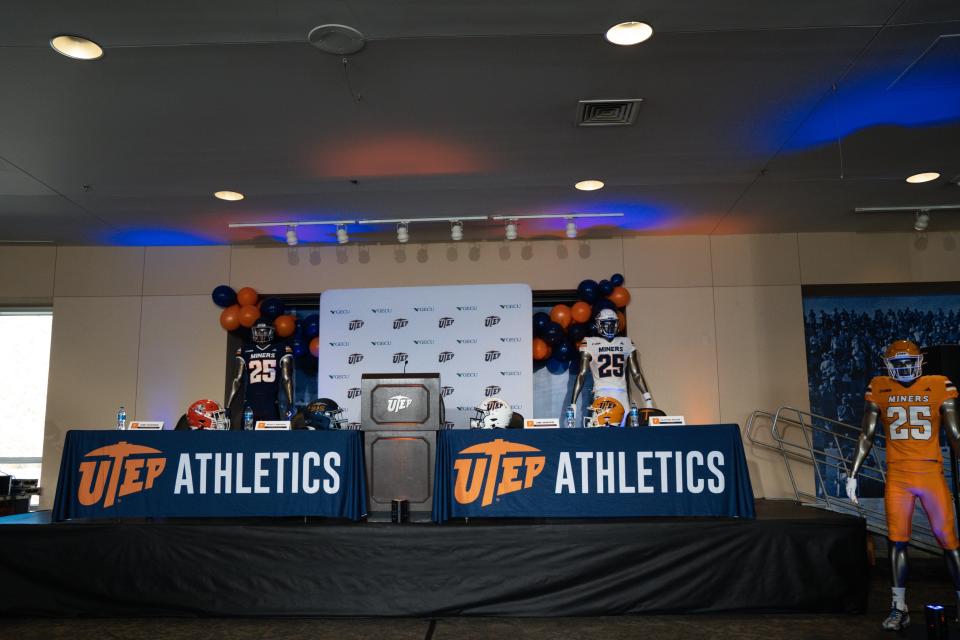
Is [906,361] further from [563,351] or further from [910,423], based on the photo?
[563,351]

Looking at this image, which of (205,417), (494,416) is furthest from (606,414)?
(205,417)

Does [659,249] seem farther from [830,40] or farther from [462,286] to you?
[830,40]

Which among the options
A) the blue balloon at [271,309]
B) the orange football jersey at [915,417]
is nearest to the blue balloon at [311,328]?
the blue balloon at [271,309]

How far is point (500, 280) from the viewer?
788cm

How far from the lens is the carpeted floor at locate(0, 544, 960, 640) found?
4117mm

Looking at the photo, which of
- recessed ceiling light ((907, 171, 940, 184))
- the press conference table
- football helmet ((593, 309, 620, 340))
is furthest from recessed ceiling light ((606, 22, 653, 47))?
football helmet ((593, 309, 620, 340))

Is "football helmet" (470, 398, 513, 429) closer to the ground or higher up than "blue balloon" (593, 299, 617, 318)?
closer to the ground

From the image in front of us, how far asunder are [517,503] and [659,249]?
410 centimetres

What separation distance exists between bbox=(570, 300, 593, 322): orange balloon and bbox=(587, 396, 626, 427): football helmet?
189cm

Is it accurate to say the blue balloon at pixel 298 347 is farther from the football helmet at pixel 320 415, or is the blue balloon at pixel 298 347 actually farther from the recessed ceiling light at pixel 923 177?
the recessed ceiling light at pixel 923 177

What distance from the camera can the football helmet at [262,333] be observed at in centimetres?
760

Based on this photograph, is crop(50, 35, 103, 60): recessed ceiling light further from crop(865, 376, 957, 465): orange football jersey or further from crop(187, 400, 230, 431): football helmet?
crop(865, 376, 957, 465): orange football jersey

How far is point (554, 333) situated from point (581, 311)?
14.7 inches

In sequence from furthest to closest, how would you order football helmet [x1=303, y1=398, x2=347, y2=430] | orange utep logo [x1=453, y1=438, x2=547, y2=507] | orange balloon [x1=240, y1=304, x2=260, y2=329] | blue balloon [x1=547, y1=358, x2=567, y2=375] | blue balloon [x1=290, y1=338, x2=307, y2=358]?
blue balloon [x1=547, y1=358, x2=567, y2=375] < blue balloon [x1=290, y1=338, x2=307, y2=358] < orange balloon [x1=240, y1=304, x2=260, y2=329] < football helmet [x1=303, y1=398, x2=347, y2=430] < orange utep logo [x1=453, y1=438, x2=547, y2=507]
